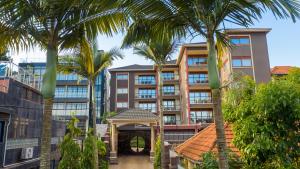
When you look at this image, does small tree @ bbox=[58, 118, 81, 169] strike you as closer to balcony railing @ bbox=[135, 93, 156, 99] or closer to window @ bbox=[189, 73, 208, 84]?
window @ bbox=[189, 73, 208, 84]

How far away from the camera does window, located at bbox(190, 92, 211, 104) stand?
142 ft

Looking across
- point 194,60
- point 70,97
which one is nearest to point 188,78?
point 194,60

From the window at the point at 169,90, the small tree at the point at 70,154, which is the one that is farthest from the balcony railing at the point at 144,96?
the small tree at the point at 70,154

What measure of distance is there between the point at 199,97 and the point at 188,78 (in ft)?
11.8

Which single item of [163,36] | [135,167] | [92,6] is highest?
[92,6]

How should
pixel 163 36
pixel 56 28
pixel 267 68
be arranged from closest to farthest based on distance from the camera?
pixel 56 28 → pixel 163 36 → pixel 267 68

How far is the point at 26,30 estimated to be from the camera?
5707 millimetres

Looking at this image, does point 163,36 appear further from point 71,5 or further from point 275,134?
point 275,134

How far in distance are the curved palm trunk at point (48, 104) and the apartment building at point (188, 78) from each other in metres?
27.0

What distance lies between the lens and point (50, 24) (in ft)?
18.3

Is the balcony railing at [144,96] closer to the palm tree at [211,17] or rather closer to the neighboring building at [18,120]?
the neighboring building at [18,120]

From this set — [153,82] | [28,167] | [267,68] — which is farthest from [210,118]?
[28,167]

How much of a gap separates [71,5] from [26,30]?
1.30 meters

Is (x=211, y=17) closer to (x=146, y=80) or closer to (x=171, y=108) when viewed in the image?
(x=171, y=108)
